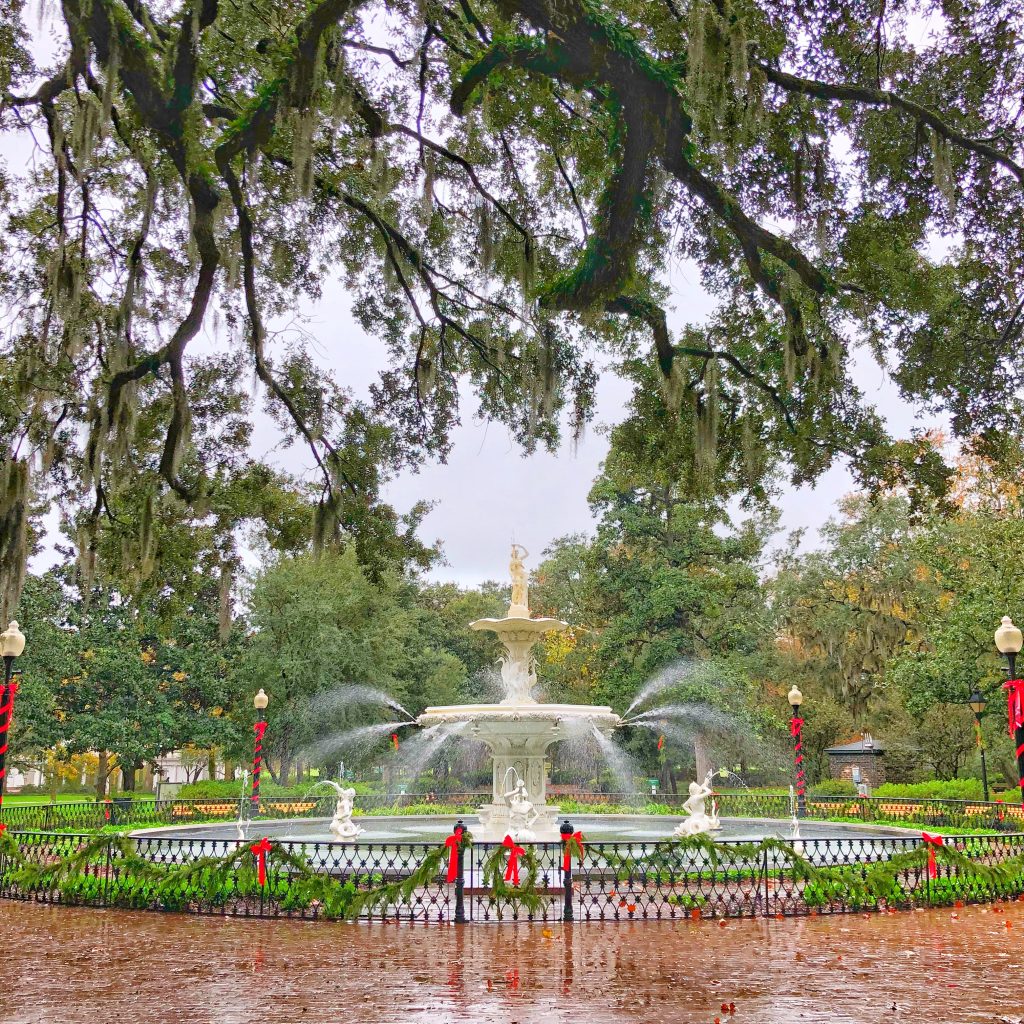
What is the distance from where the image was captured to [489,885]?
11812 millimetres

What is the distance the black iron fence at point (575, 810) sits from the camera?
69.4 ft

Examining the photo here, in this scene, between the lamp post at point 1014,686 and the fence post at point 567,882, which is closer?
the fence post at point 567,882

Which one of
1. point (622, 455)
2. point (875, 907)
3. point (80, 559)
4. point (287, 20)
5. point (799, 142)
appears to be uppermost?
point (287, 20)

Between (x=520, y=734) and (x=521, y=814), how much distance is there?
1471mm

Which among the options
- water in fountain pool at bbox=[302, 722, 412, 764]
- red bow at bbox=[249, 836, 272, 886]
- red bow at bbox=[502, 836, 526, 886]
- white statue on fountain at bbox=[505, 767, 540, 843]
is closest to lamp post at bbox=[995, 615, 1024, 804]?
red bow at bbox=[502, 836, 526, 886]

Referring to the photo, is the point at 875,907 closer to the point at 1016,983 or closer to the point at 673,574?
the point at 1016,983

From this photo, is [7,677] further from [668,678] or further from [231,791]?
[668,678]

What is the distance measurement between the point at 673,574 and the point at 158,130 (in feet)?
89.2

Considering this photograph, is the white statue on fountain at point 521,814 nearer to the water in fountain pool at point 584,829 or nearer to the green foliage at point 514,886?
the water in fountain pool at point 584,829

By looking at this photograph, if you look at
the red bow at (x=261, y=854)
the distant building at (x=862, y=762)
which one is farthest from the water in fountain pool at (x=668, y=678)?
the red bow at (x=261, y=854)

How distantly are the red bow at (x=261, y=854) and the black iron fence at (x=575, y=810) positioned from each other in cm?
976

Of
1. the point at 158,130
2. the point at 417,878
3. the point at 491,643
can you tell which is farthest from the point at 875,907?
the point at 491,643

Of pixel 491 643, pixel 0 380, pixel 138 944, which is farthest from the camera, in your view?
pixel 491 643

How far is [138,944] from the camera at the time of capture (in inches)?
363
